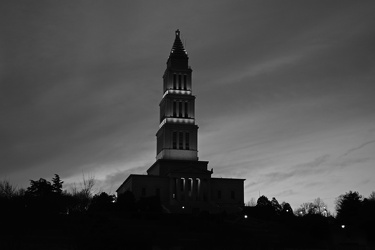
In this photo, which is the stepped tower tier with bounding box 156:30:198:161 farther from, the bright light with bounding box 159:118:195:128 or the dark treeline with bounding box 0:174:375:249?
the dark treeline with bounding box 0:174:375:249

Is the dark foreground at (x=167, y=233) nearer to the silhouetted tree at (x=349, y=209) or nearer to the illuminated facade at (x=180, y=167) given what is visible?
the silhouetted tree at (x=349, y=209)

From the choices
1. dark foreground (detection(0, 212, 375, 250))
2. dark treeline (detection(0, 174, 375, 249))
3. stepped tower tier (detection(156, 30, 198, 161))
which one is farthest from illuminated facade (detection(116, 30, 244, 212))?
dark foreground (detection(0, 212, 375, 250))

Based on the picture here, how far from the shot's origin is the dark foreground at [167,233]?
111 ft

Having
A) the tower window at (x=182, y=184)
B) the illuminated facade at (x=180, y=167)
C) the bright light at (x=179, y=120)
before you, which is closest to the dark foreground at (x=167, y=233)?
the illuminated facade at (x=180, y=167)

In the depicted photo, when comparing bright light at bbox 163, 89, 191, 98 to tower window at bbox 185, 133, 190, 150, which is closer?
tower window at bbox 185, 133, 190, 150

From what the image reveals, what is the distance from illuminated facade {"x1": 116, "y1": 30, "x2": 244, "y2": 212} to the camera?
3770 inches

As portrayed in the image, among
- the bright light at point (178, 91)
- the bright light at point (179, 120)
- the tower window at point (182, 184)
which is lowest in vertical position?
the tower window at point (182, 184)

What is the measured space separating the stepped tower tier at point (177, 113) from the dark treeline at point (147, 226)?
19.4m

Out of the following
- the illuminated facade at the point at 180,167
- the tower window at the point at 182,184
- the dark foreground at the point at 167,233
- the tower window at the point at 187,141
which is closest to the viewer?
the dark foreground at the point at 167,233

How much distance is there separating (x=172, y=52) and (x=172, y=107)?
1204cm

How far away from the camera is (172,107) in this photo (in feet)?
341

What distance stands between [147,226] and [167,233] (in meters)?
6.64

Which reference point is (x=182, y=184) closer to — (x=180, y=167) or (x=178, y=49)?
(x=180, y=167)

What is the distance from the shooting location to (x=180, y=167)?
9731cm
